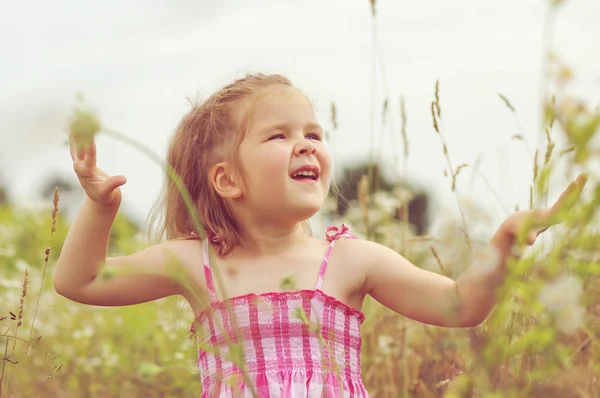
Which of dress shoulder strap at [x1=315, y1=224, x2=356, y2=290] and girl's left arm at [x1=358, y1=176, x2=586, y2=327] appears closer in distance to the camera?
girl's left arm at [x1=358, y1=176, x2=586, y2=327]

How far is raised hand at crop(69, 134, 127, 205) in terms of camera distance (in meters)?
1.68

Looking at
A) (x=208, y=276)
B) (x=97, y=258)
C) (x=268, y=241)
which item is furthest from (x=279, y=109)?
(x=97, y=258)

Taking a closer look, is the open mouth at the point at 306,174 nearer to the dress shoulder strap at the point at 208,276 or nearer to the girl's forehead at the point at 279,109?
the girl's forehead at the point at 279,109

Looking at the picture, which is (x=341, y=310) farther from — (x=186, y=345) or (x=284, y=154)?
(x=186, y=345)

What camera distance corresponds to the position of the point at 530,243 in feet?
4.80

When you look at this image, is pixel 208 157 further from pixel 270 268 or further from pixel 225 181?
pixel 270 268

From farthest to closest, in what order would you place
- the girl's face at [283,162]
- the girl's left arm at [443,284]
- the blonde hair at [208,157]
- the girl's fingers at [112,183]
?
the blonde hair at [208,157] < the girl's face at [283,162] < the girl's fingers at [112,183] < the girl's left arm at [443,284]

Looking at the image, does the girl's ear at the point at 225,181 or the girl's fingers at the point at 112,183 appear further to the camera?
the girl's ear at the point at 225,181

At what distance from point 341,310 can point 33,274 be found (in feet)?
10.5

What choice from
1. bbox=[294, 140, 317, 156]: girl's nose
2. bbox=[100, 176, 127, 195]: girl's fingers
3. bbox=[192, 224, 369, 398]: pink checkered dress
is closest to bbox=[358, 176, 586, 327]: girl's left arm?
bbox=[192, 224, 369, 398]: pink checkered dress

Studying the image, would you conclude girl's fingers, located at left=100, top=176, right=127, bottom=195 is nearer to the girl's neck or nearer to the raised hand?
the raised hand

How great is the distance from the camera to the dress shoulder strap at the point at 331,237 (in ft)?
6.00

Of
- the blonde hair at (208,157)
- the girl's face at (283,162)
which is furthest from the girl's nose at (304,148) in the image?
the blonde hair at (208,157)

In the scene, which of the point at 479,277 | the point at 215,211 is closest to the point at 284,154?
the point at 215,211
